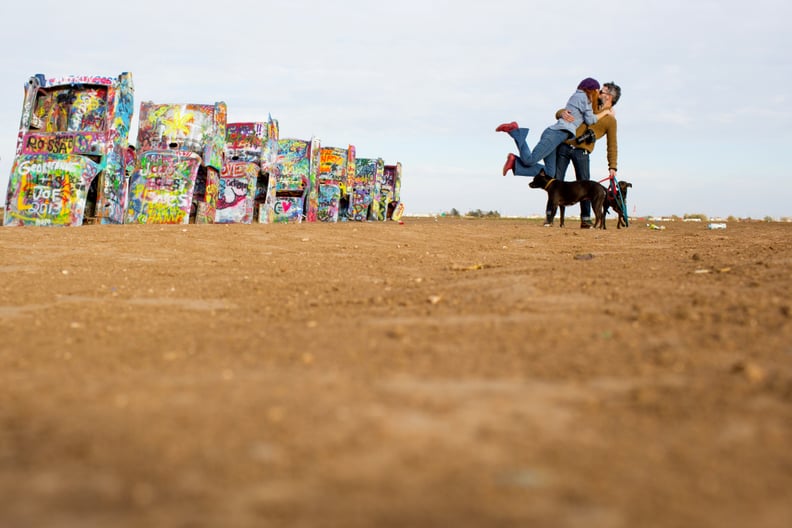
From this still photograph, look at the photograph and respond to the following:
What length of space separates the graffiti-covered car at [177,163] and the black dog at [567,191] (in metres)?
6.73

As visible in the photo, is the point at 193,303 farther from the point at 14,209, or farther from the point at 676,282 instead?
the point at 14,209

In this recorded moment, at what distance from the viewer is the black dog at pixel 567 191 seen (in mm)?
11375

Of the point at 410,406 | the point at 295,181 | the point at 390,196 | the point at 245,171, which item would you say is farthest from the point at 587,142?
the point at 390,196

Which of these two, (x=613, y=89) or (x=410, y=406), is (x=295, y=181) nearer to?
(x=613, y=89)

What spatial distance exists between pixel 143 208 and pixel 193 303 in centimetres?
1032

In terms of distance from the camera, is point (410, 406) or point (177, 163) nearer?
point (410, 406)

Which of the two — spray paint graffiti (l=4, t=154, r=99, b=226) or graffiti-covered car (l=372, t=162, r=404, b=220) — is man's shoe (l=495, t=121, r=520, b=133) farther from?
graffiti-covered car (l=372, t=162, r=404, b=220)

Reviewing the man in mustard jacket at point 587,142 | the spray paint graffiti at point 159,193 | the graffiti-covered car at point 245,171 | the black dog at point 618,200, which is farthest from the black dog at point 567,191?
the graffiti-covered car at point 245,171

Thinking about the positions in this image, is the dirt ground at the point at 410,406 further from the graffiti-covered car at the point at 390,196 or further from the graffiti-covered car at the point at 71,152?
the graffiti-covered car at the point at 390,196

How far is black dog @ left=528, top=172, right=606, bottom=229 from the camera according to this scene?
11.4m

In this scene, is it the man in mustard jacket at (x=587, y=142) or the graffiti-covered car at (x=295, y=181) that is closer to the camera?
the man in mustard jacket at (x=587, y=142)

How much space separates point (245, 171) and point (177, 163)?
3682mm

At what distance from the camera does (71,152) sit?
12258 mm

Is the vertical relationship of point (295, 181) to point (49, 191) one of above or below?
above
